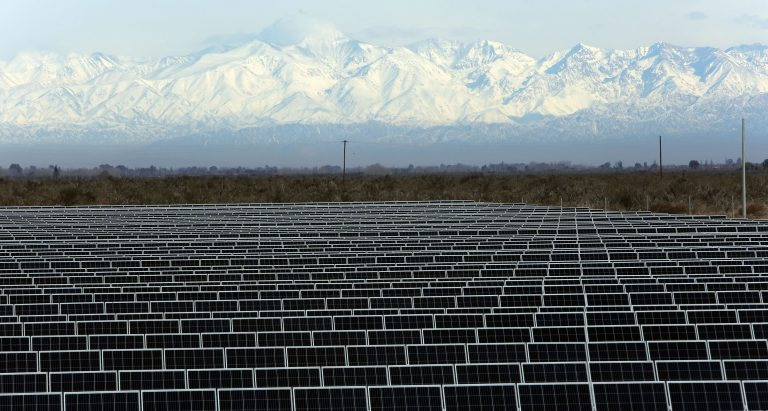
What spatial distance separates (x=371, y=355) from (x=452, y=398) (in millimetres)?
2415

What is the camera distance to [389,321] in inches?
534

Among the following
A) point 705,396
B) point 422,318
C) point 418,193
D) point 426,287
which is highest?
point 418,193

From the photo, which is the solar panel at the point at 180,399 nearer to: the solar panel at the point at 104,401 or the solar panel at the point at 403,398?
the solar panel at the point at 104,401

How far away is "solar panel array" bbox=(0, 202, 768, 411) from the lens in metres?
9.61

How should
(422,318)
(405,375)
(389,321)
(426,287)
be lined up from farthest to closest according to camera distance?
(426,287), (422,318), (389,321), (405,375)

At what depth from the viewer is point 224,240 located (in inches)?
1039

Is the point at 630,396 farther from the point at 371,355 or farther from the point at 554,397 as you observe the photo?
the point at 371,355

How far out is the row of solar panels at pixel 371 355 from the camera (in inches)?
457

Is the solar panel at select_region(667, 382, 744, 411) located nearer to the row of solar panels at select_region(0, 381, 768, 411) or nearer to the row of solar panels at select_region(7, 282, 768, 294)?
the row of solar panels at select_region(0, 381, 768, 411)

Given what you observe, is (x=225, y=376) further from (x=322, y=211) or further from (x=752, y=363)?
(x=322, y=211)

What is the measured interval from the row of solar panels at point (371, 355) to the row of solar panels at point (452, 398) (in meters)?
1.89

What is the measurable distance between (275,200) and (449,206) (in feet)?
85.6

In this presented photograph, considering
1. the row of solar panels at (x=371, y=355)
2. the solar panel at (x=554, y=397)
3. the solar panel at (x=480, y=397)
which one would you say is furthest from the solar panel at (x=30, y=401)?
the solar panel at (x=554, y=397)

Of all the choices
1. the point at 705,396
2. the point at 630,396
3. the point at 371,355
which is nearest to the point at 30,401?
the point at 371,355
